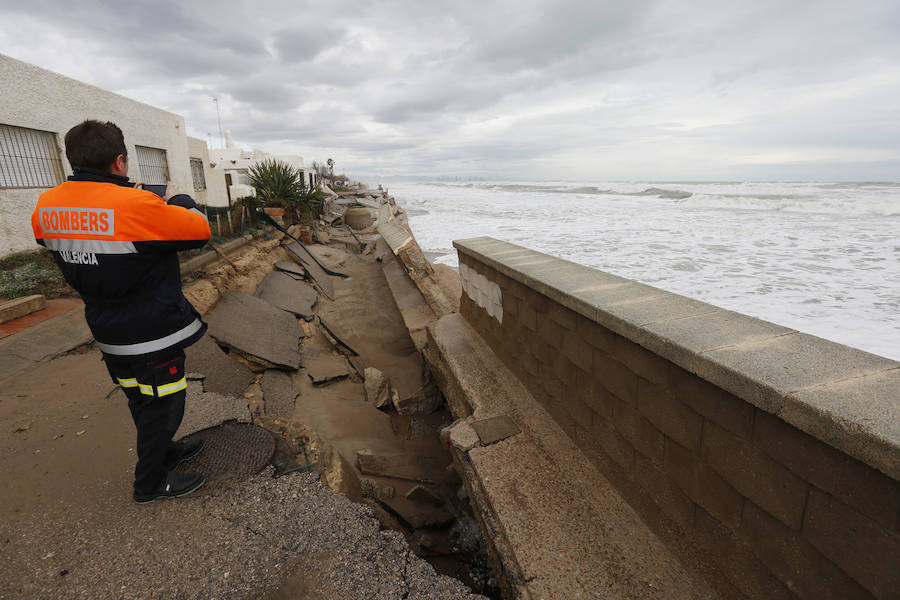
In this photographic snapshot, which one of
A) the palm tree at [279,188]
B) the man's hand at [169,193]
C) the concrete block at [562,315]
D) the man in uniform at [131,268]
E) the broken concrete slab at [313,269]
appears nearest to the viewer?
the man in uniform at [131,268]

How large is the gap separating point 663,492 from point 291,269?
7.53m

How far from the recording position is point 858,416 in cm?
113

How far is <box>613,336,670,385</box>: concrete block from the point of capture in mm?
1869

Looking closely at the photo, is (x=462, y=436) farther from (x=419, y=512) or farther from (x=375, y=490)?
(x=375, y=490)

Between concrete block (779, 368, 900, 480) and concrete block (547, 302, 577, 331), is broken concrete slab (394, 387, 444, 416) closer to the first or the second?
concrete block (547, 302, 577, 331)

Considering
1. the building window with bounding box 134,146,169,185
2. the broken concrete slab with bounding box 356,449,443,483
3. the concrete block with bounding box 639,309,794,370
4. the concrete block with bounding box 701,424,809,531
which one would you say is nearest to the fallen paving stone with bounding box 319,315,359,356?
the broken concrete slab with bounding box 356,449,443,483

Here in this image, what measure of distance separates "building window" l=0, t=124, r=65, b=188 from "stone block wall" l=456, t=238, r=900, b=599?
33.3 ft

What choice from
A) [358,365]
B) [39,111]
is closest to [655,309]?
[358,365]

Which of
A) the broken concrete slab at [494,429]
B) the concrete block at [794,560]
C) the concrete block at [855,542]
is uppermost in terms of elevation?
the concrete block at [855,542]

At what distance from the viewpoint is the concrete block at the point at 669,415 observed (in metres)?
1.72

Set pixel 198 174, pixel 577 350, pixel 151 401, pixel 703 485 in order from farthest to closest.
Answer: pixel 198 174, pixel 577 350, pixel 151 401, pixel 703 485

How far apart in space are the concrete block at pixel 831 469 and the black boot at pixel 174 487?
8.30 feet

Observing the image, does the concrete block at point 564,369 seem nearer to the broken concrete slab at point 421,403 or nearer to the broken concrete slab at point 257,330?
the broken concrete slab at point 421,403

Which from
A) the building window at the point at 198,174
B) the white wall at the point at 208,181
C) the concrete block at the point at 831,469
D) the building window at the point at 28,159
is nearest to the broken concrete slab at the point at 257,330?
the concrete block at the point at 831,469
